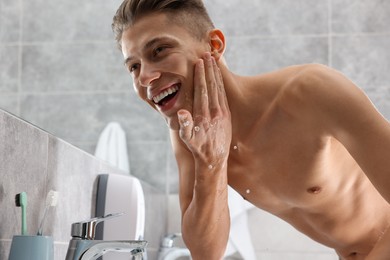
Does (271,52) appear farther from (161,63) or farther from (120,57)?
(161,63)

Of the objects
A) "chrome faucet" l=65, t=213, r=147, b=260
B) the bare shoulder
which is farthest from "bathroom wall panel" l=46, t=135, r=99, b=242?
the bare shoulder

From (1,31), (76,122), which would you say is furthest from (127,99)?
(1,31)

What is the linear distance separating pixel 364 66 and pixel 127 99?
102 cm

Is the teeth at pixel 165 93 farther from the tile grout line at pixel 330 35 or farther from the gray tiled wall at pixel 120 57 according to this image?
the tile grout line at pixel 330 35

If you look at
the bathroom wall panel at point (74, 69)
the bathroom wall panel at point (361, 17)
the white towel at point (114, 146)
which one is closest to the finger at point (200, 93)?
the bathroom wall panel at point (74, 69)

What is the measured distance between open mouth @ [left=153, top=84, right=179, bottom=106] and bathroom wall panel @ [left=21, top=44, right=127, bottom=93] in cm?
73

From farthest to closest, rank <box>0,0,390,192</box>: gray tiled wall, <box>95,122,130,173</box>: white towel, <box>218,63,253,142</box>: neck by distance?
<box>95,122,130,173</box>: white towel
<box>0,0,390,192</box>: gray tiled wall
<box>218,63,253,142</box>: neck

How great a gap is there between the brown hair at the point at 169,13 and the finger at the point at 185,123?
0.86 feet

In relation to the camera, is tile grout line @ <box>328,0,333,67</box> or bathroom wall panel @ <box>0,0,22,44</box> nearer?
bathroom wall panel @ <box>0,0,22,44</box>

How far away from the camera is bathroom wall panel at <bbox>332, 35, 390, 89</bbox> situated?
303cm

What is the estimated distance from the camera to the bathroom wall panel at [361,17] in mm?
3059

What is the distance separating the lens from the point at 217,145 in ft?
4.82

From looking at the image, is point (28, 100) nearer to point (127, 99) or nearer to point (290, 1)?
point (127, 99)

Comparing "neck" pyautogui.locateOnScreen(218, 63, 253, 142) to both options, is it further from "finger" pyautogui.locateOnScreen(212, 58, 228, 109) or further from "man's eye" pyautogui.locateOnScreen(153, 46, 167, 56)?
"man's eye" pyautogui.locateOnScreen(153, 46, 167, 56)
